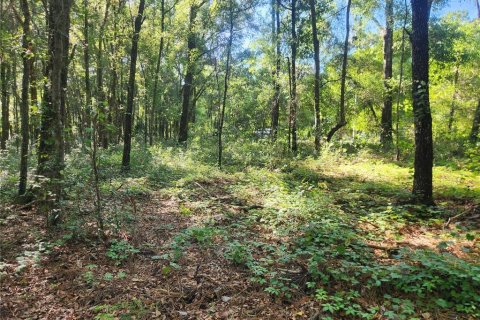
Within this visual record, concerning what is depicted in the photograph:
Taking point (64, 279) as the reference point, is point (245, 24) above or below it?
above

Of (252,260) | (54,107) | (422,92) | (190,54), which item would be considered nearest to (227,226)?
(252,260)

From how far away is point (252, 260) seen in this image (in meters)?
5.06

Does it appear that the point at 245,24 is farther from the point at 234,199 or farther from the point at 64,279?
the point at 64,279

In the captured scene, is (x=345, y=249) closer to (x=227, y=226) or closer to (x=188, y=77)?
(x=227, y=226)

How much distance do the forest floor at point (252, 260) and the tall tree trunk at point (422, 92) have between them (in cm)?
106

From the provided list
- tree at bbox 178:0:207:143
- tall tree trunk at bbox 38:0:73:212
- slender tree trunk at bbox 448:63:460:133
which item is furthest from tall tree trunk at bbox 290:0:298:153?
tall tree trunk at bbox 38:0:73:212

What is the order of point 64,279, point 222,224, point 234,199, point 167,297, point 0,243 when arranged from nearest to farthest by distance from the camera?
point 167,297
point 64,279
point 0,243
point 222,224
point 234,199

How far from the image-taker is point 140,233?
20.3 feet

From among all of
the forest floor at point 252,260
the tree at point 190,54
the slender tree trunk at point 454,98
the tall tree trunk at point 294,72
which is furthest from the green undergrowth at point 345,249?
the slender tree trunk at point 454,98

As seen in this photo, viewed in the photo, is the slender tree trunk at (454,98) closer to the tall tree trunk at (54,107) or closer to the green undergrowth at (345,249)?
the green undergrowth at (345,249)

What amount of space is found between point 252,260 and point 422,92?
497 cm

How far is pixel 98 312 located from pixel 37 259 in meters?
1.73

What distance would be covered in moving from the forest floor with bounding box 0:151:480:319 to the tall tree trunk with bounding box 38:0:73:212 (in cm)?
89

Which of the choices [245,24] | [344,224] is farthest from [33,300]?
[245,24]
